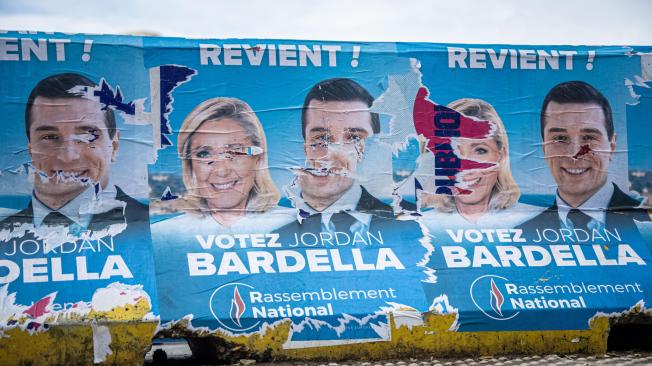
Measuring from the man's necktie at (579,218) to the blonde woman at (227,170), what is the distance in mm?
3151

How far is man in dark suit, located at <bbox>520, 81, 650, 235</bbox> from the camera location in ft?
30.5

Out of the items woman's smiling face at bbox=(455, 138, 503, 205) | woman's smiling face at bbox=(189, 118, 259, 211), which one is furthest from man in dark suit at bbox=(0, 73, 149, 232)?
woman's smiling face at bbox=(455, 138, 503, 205)

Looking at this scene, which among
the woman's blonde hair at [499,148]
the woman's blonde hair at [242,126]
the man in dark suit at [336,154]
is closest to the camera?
the woman's blonde hair at [242,126]

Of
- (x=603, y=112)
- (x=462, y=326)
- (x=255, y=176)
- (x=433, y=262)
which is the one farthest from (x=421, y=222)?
(x=603, y=112)

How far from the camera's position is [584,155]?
9359 millimetres

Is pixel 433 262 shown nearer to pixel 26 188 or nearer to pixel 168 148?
pixel 168 148

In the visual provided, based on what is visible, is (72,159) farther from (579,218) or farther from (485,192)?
(579,218)

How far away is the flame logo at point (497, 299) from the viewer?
27.9 ft

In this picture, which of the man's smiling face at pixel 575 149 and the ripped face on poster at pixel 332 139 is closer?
the ripped face on poster at pixel 332 139

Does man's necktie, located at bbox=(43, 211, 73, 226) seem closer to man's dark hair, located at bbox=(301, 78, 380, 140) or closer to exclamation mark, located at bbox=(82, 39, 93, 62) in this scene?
exclamation mark, located at bbox=(82, 39, 93, 62)

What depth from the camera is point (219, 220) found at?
8.61 meters

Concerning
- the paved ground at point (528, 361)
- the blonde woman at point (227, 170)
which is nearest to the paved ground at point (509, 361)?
the paved ground at point (528, 361)

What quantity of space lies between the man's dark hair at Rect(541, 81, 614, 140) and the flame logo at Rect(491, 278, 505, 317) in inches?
76.4

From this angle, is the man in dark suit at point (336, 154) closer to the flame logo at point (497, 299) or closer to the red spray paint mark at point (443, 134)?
the red spray paint mark at point (443, 134)
